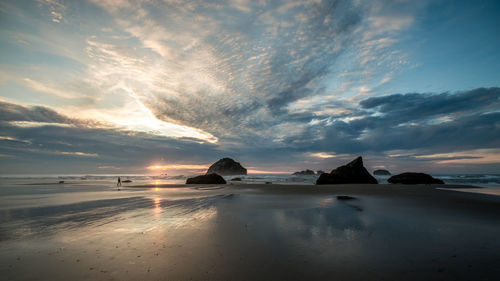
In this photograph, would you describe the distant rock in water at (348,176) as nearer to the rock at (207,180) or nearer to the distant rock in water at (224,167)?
the rock at (207,180)

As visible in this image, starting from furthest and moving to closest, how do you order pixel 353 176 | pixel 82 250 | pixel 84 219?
pixel 353 176
pixel 84 219
pixel 82 250

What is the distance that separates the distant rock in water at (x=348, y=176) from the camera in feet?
131

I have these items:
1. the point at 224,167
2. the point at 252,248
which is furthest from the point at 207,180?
the point at 224,167

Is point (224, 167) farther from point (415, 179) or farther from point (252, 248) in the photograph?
point (252, 248)

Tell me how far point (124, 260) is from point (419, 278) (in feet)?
22.2

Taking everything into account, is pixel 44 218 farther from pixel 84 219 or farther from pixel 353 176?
pixel 353 176

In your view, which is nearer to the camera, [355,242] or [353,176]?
[355,242]

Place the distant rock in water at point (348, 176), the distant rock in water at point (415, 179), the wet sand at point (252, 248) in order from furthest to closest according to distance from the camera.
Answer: the distant rock in water at point (348, 176) → the distant rock in water at point (415, 179) → the wet sand at point (252, 248)

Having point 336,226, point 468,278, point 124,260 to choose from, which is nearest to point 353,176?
point 336,226

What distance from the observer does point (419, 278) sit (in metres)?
4.44

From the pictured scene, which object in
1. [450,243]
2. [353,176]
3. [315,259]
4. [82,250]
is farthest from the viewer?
[353,176]

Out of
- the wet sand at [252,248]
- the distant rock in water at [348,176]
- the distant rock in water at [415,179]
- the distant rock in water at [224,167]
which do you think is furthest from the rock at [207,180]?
the distant rock in water at [224,167]

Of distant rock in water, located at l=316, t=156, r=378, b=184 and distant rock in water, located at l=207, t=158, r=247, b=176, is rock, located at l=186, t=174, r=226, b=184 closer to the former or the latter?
distant rock in water, located at l=316, t=156, r=378, b=184

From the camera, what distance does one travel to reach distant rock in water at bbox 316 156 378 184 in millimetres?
39938
